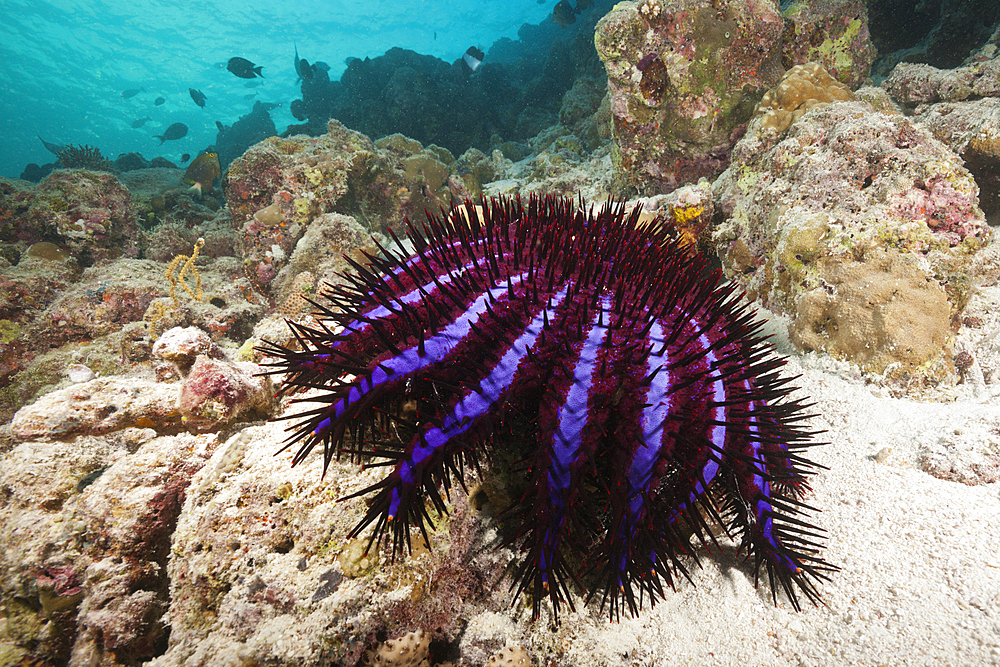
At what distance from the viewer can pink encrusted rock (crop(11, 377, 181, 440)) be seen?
2527 mm

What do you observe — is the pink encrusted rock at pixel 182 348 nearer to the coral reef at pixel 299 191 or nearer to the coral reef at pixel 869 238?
the coral reef at pixel 299 191

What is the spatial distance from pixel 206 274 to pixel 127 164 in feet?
65.3

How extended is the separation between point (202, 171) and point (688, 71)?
44.0 ft

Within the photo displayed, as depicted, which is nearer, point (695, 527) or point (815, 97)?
point (695, 527)

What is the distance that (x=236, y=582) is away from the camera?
1685mm

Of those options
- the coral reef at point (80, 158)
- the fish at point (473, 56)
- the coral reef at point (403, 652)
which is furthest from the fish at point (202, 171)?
the coral reef at point (403, 652)

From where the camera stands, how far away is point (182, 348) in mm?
2898

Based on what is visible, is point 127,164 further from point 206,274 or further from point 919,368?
point 919,368

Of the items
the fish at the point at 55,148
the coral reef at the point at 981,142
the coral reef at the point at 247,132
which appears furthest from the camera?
the coral reef at the point at 247,132

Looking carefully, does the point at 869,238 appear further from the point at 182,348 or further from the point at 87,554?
the point at 87,554

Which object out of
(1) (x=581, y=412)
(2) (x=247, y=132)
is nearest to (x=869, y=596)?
(1) (x=581, y=412)

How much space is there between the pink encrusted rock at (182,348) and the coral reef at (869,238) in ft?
15.4

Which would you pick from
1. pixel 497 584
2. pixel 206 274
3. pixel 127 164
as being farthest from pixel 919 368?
pixel 127 164

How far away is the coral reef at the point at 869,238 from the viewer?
2697mm
